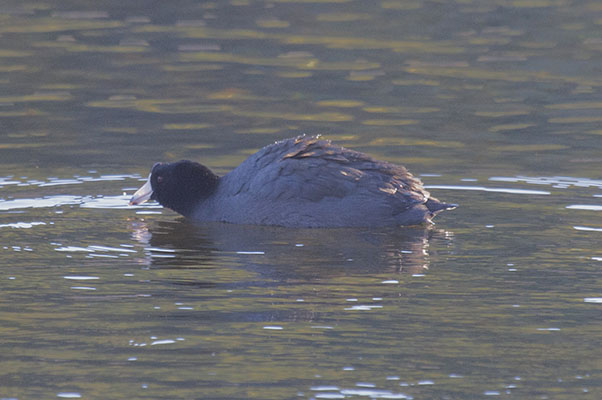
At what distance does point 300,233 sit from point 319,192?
15.6 inches

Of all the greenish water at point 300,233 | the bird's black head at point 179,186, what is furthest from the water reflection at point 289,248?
the bird's black head at point 179,186

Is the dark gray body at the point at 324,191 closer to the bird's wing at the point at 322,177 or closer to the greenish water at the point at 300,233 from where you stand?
the bird's wing at the point at 322,177

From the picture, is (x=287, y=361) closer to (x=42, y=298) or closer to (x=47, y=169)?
(x=42, y=298)

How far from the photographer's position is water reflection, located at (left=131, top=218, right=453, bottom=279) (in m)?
9.33

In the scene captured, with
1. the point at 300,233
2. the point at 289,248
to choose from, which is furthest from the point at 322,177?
the point at 289,248

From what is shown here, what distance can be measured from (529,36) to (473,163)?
10.8 metres

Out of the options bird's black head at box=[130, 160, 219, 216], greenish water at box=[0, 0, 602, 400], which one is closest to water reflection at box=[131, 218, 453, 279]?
greenish water at box=[0, 0, 602, 400]

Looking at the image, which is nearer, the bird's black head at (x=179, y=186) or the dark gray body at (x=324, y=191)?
the dark gray body at (x=324, y=191)

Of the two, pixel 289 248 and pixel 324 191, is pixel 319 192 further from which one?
pixel 289 248

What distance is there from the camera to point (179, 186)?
11.5 m

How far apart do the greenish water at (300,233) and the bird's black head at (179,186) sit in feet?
0.67

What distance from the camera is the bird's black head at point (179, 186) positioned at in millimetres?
11438

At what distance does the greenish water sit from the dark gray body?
7.6 inches

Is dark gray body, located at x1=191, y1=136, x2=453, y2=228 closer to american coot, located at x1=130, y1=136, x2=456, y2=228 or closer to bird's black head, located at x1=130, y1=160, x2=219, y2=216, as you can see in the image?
american coot, located at x1=130, y1=136, x2=456, y2=228
